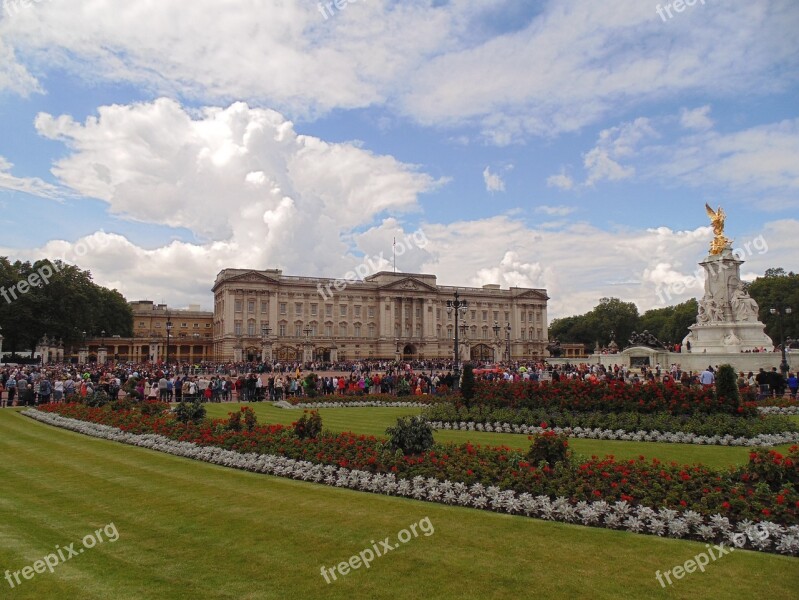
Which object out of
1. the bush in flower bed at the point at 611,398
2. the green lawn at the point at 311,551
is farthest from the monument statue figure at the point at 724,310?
the green lawn at the point at 311,551

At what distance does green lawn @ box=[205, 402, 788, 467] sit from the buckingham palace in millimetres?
64976

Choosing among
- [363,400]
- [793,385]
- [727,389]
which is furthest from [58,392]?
[793,385]

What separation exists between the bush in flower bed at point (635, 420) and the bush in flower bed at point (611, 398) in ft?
0.75

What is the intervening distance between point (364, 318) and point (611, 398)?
85.4 metres

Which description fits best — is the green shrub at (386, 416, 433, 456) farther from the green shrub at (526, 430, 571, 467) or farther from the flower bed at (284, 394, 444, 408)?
the flower bed at (284, 394, 444, 408)

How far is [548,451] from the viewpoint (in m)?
9.76

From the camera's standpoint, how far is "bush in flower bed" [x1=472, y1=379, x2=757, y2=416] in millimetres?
15898

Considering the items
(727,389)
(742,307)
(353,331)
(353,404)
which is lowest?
(353,404)

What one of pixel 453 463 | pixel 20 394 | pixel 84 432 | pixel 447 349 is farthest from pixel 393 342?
pixel 453 463

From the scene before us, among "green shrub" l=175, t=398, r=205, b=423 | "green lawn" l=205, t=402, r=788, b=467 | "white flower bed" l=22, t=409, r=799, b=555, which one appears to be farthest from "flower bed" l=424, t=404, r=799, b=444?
"white flower bed" l=22, t=409, r=799, b=555

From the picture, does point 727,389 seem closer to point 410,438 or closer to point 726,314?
point 410,438

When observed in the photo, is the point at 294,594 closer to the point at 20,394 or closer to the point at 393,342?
the point at 20,394

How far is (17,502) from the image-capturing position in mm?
9484

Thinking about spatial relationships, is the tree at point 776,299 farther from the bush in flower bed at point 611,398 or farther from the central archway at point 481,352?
the bush in flower bed at point 611,398
